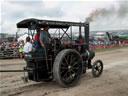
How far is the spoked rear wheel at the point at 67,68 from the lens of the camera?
15.9 feet

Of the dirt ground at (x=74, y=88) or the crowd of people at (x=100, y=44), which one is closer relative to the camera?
the dirt ground at (x=74, y=88)

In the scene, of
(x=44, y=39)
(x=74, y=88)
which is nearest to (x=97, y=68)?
(x=74, y=88)

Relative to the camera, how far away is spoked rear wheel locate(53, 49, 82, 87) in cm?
483

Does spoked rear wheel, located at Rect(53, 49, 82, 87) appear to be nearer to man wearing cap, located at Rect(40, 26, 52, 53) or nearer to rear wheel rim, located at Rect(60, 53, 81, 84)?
rear wheel rim, located at Rect(60, 53, 81, 84)

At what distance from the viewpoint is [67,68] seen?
5215mm

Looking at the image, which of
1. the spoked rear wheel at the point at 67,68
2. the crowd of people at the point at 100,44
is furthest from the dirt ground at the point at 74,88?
the crowd of people at the point at 100,44

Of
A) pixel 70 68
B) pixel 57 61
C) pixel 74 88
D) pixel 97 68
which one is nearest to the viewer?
pixel 57 61

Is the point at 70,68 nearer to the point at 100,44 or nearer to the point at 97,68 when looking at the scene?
the point at 97,68

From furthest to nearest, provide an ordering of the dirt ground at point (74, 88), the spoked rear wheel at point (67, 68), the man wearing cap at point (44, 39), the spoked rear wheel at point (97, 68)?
the spoked rear wheel at point (97, 68) → the man wearing cap at point (44, 39) → the spoked rear wheel at point (67, 68) → the dirt ground at point (74, 88)

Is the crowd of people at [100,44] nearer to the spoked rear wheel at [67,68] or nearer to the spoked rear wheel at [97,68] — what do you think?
the spoked rear wheel at [97,68]

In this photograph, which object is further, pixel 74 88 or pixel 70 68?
pixel 70 68

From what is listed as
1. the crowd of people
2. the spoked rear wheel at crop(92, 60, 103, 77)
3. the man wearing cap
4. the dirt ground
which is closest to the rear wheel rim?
the dirt ground

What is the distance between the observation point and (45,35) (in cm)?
513

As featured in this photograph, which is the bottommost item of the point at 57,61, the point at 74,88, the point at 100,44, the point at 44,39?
the point at 74,88
